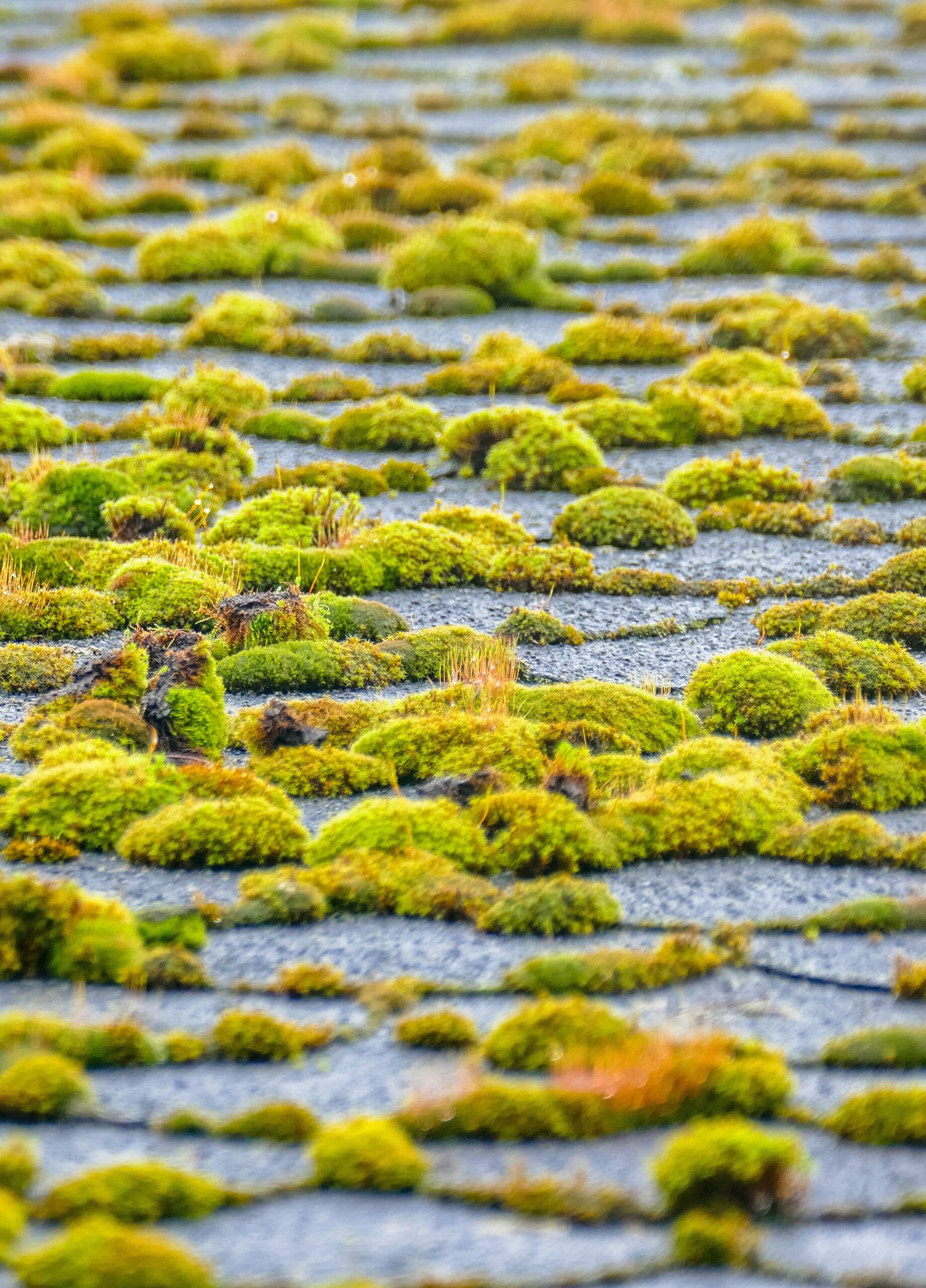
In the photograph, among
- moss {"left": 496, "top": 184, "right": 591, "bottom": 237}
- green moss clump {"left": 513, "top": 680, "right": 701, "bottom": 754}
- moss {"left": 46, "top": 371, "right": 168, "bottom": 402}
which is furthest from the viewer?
moss {"left": 496, "top": 184, "right": 591, "bottom": 237}

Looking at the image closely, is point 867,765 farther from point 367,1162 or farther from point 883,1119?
point 367,1162

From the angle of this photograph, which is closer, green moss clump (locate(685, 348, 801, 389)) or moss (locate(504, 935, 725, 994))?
moss (locate(504, 935, 725, 994))

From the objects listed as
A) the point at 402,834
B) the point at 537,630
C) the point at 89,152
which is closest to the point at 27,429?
the point at 537,630

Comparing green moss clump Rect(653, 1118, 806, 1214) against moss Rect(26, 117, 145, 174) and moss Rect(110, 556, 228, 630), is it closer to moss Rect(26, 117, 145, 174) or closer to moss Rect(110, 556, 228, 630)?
moss Rect(110, 556, 228, 630)

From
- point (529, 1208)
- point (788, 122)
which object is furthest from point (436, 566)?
point (788, 122)

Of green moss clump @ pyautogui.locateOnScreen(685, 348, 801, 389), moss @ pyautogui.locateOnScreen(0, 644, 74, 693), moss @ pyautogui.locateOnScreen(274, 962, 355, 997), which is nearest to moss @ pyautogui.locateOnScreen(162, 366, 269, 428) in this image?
green moss clump @ pyautogui.locateOnScreen(685, 348, 801, 389)

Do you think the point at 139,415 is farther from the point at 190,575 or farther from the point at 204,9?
the point at 204,9
